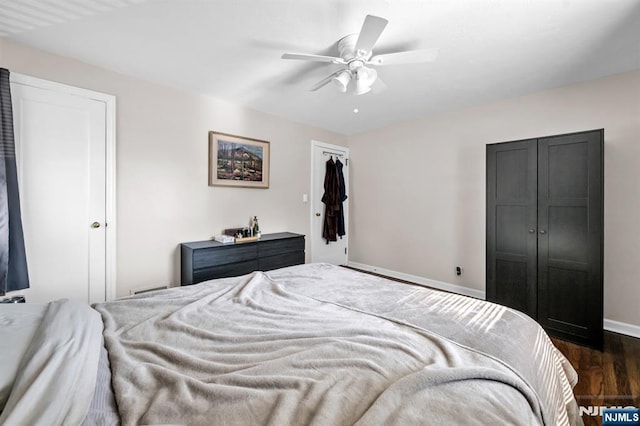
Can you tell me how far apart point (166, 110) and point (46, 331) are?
97.6 inches

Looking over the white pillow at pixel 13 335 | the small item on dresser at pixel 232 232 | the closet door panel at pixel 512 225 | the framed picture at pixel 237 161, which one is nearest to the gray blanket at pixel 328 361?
the white pillow at pixel 13 335

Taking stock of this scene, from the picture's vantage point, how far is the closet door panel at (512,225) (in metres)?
2.58

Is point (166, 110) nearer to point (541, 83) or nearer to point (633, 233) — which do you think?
point (541, 83)

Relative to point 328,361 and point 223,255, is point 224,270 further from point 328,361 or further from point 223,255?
point 328,361

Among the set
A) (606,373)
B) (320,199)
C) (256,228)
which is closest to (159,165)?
(256,228)

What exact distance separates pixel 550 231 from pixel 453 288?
55.4 inches

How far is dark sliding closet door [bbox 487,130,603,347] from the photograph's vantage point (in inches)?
89.1

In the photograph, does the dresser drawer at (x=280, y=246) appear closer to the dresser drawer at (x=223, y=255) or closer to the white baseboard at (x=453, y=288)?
the dresser drawer at (x=223, y=255)

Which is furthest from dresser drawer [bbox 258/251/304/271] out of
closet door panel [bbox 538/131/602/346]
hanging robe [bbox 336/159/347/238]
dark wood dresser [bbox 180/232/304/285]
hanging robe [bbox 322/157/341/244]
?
closet door panel [bbox 538/131/602/346]

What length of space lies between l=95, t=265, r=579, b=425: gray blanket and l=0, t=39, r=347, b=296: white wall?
4.57ft

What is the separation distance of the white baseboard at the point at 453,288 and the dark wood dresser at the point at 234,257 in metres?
1.50

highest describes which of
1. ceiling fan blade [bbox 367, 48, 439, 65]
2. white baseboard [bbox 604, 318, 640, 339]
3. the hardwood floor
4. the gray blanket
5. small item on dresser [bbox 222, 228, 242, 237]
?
ceiling fan blade [bbox 367, 48, 439, 65]

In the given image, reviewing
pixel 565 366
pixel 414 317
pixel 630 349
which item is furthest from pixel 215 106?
pixel 630 349

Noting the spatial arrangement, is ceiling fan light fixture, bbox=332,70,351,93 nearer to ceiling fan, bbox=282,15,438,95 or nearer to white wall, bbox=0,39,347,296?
ceiling fan, bbox=282,15,438,95
